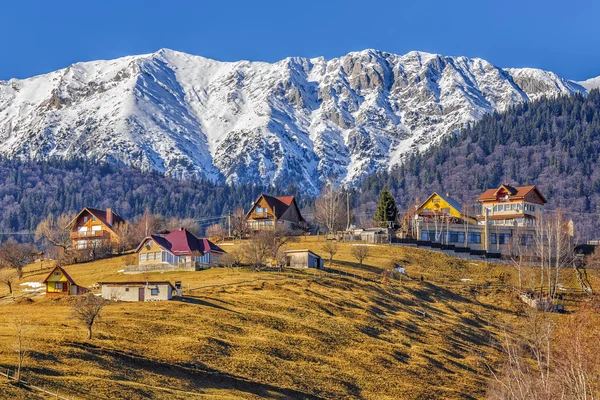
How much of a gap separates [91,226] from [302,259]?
59727 millimetres

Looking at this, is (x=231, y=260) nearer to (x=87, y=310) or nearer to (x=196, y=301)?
(x=196, y=301)

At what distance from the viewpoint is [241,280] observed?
111m

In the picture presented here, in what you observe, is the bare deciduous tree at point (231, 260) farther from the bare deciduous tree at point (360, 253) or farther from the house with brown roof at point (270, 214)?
the house with brown roof at point (270, 214)

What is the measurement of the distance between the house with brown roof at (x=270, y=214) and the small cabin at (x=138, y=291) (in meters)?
73.3

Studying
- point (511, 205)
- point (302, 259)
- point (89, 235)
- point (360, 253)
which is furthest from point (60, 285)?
point (511, 205)

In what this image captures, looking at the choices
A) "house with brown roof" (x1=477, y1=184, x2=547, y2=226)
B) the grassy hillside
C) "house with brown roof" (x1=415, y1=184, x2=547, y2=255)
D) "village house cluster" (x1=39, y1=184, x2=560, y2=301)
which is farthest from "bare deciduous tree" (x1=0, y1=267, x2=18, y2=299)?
"house with brown roof" (x1=477, y1=184, x2=547, y2=226)

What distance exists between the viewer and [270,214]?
174 meters

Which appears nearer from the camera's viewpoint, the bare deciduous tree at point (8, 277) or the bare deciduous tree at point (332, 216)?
the bare deciduous tree at point (8, 277)

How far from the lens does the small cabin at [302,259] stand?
4860 inches

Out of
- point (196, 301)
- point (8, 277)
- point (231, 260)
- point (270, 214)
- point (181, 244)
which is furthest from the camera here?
point (270, 214)

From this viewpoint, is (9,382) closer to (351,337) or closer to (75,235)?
(351,337)

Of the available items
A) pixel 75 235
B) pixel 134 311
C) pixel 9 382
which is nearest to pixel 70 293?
pixel 134 311

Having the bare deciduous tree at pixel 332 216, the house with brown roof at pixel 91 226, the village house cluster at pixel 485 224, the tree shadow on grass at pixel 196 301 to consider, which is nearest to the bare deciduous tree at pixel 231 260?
the tree shadow on grass at pixel 196 301

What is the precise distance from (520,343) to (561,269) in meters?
41.2
